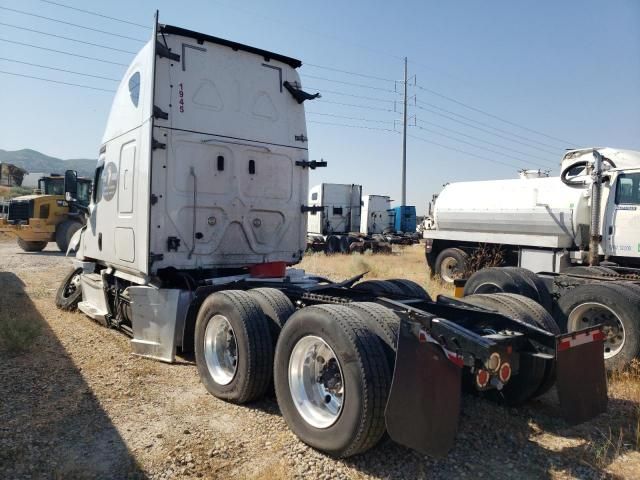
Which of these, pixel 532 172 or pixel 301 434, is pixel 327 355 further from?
pixel 532 172

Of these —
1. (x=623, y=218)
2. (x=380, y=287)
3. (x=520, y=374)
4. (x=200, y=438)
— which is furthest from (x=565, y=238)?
(x=200, y=438)

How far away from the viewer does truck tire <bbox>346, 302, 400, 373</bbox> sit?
3.26 metres

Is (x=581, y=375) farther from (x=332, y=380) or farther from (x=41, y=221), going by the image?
(x=41, y=221)

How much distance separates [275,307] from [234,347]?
2.23ft

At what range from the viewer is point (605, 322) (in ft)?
18.6

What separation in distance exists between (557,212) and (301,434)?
356 inches

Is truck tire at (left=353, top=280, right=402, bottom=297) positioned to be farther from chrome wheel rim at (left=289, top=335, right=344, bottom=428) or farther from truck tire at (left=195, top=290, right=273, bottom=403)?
chrome wheel rim at (left=289, top=335, right=344, bottom=428)

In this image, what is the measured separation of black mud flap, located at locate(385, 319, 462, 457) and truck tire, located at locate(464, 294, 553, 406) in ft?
3.58

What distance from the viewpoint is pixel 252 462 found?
3322 mm

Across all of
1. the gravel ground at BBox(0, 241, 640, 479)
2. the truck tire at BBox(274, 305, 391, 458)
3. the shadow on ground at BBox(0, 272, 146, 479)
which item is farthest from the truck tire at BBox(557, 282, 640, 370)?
the shadow on ground at BBox(0, 272, 146, 479)

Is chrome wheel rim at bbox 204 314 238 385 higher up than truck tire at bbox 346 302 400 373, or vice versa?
truck tire at bbox 346 302 400 373

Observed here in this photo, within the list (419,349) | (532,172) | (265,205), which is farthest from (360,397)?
(532,172)

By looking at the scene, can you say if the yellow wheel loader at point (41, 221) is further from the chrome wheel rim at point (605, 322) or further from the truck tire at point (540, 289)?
the chrome wheel rim at point (605, 322)

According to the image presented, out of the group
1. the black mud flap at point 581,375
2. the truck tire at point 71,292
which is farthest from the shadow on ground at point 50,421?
the black mud flap at point 581,375
